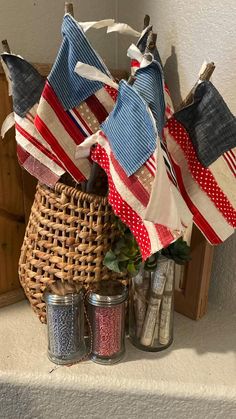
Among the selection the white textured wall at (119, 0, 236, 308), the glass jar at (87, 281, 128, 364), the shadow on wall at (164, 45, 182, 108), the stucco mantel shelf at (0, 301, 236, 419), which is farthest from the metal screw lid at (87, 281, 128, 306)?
the shadow on wall at (164, 45, 182, 108)

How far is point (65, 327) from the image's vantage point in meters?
0.63

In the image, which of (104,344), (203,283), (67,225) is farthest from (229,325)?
(67,225)

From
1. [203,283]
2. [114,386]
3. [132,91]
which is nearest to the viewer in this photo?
[132,91]

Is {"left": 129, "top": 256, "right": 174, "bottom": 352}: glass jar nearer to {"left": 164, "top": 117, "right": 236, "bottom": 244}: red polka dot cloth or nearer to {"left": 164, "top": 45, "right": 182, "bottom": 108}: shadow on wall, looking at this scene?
{"left": 164, "top": 117, "right": 236, "bottom": 244}: red polka dot cloth

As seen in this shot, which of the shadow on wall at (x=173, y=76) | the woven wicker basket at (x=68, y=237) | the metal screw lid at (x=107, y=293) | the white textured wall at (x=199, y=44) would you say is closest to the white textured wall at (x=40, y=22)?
the white textured wall at (x=199, y=44)

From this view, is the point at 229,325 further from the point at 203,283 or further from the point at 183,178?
the point at 183,178

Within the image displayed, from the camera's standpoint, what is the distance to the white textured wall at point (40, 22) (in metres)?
0.71

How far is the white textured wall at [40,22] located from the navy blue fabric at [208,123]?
0.35 metres

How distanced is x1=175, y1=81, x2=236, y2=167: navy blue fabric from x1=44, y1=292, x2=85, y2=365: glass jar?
11.4 inches

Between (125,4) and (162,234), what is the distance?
524 millimetres

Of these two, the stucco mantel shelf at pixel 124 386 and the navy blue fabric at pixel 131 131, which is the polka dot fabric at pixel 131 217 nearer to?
the navy blue fabric at pixel 131 131

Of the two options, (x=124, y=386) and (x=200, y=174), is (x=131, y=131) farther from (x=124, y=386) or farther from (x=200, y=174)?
(x=124, y=386)

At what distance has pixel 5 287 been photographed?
0.81 meters

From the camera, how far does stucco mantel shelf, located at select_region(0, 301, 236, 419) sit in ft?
2.01
